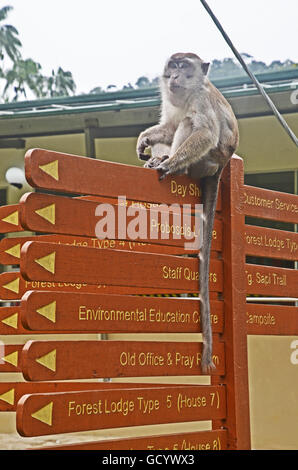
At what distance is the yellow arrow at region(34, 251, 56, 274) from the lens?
3.60 metres

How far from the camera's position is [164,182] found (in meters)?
4.37

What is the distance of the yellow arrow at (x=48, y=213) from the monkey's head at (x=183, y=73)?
1.88 m

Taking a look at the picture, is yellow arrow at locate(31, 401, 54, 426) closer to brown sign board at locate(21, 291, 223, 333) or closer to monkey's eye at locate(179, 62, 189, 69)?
brown sign board at locate(21, 291, 223, 333)

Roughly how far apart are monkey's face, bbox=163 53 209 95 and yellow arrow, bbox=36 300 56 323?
219cm

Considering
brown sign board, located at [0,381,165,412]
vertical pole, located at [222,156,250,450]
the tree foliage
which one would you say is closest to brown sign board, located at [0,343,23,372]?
brown sign board, located at [0,381,165,412]

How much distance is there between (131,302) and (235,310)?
851 millimetres

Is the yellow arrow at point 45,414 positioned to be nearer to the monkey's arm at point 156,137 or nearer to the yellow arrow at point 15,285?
the yellow arrow at point 15,285

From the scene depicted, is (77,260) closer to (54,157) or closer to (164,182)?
(54,157)

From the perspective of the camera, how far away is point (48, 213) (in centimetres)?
367

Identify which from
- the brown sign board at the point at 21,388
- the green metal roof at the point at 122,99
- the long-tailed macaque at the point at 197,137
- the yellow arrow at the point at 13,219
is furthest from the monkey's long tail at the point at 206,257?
the green metal roof at the point at 122,99

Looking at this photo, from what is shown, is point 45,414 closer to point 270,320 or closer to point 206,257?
point 206,257

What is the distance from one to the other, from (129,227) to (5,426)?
545cm

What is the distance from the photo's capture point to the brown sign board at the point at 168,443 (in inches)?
145
